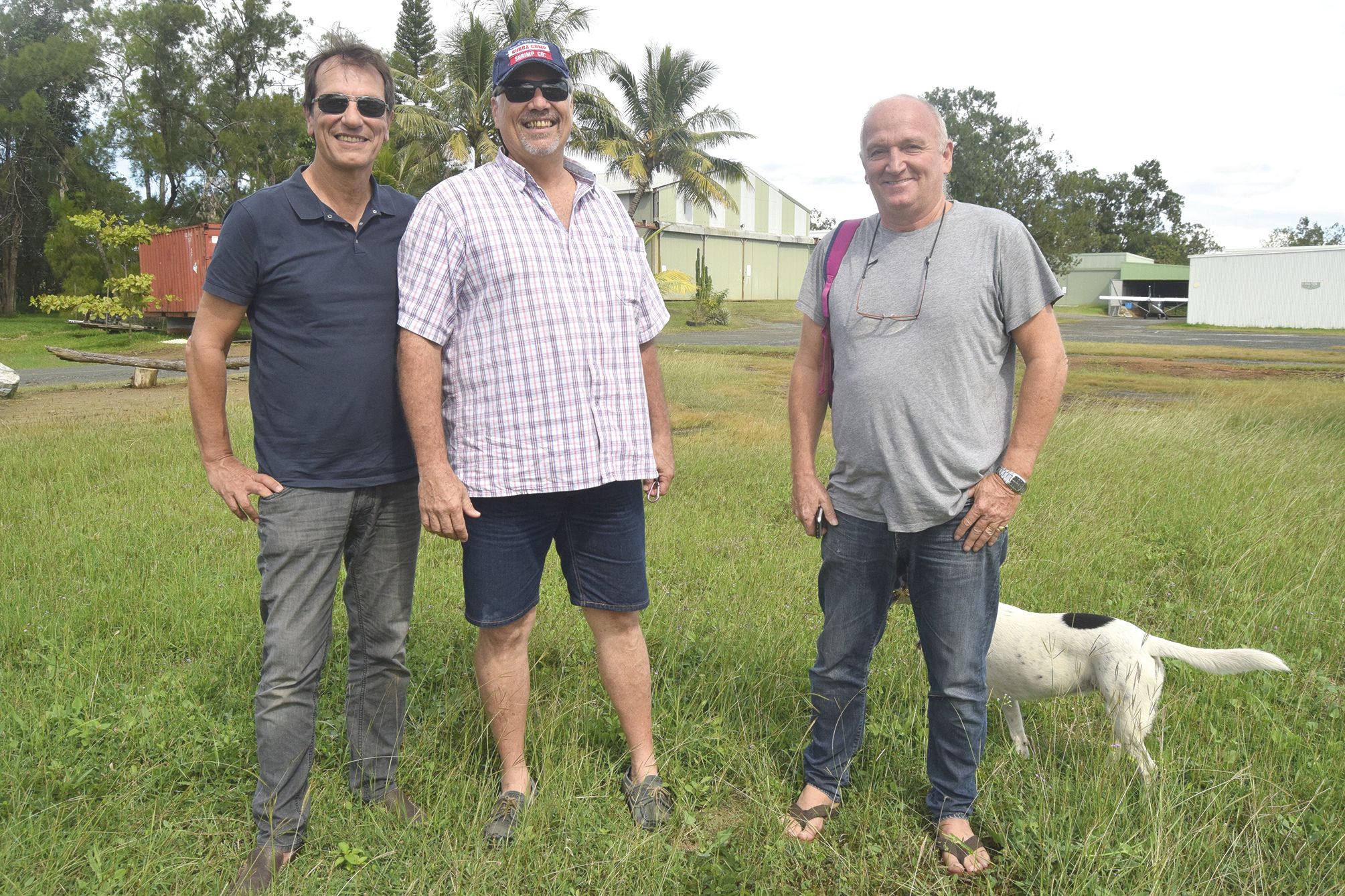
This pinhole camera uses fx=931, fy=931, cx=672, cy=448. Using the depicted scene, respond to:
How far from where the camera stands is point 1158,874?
2.32 metres

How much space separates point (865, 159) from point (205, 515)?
5.32 meters

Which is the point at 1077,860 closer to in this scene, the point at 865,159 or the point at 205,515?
the point at 865,159

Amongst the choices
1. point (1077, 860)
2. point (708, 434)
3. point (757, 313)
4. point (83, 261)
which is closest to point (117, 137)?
point (83, 261)

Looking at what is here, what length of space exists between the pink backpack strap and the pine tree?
47868mm

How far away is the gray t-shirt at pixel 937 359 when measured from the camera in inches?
100

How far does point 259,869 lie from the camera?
8.07 feet

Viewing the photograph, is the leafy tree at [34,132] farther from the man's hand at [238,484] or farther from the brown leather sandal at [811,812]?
the brown leather sandal at [811,812]

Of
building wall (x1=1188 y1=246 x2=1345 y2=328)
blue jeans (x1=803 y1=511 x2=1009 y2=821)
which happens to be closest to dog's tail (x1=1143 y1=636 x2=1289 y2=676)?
blue jeans (x1=803 y1=511 x2=1009 y2=821)

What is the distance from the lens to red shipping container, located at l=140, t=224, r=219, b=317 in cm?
2608

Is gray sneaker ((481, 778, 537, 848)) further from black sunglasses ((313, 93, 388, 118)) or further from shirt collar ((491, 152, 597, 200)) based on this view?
black sunglasses ((313, 93, 388, 118))

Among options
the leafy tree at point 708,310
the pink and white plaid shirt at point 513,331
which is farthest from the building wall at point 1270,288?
the pink and white plaid shirt at point 513,331

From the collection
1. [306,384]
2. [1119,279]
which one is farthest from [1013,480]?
[1119,279]

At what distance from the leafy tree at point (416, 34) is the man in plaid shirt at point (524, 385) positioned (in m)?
47.6

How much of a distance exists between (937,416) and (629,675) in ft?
4.06
